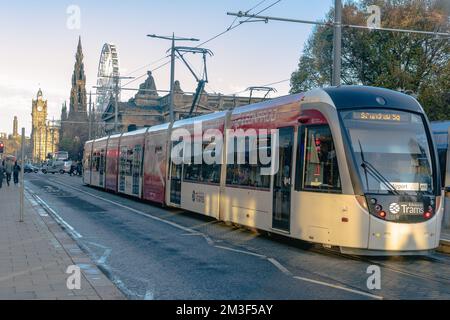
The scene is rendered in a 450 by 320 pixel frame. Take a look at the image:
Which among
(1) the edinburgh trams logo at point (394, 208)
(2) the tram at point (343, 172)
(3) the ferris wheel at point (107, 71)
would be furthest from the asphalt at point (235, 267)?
(3) the ferris wheel at point (107, 71)

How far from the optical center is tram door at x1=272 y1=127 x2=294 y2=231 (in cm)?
1255

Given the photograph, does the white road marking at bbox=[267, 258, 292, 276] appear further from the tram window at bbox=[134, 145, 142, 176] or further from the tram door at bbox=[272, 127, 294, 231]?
the tram window at bbox=[134, 145, 142, 176]

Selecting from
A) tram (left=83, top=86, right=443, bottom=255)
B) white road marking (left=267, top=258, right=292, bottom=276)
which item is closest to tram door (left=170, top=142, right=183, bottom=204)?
tram (left=83, top=86, right=443, bottom=255)

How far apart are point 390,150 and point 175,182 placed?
10.7 metres

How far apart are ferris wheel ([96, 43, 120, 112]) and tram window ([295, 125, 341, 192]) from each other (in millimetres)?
44046

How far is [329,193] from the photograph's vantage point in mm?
11273

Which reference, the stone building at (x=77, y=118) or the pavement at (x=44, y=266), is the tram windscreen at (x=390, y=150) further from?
the stone building at (x=77, y=118)

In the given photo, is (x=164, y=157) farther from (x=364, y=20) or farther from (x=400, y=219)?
(x=364, y=20)

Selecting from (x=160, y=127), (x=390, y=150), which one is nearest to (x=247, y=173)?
Result: (x=390, y=150)

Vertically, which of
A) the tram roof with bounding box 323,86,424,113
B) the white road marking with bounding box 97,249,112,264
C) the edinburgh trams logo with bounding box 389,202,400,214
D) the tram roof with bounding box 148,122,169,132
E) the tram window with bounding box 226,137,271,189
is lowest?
the white road marking with bounding box 97,249,112,264

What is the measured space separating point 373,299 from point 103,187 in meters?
29.1

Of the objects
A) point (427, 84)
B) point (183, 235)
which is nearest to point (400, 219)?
point (183, 235)

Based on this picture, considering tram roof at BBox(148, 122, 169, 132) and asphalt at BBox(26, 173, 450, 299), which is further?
tram roof at BBox(148, 122, 169, 132)

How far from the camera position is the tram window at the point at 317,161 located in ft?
37.0
